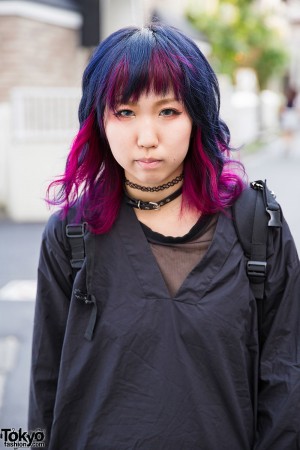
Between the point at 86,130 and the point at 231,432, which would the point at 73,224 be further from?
the point at 231,432

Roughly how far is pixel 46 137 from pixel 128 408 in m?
8.10

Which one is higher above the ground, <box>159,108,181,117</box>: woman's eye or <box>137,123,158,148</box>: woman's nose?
<box>159,108,181,117</box>: woman's eye

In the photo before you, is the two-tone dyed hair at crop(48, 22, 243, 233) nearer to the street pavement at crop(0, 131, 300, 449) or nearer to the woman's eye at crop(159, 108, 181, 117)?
the woman's eye at crop(159, 108, 181, 117)

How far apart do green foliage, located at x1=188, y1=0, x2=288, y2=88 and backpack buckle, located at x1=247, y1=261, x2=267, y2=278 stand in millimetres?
17307

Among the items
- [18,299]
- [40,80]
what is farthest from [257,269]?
[40,80]

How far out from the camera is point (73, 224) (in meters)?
1.76

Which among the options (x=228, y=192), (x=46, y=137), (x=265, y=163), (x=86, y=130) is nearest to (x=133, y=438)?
(x=228, y=192)

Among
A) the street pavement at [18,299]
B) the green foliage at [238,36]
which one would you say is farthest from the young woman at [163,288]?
the green foliage at [238,36]

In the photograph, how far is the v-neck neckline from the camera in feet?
5.37

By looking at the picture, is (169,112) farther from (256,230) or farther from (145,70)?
(256,230)

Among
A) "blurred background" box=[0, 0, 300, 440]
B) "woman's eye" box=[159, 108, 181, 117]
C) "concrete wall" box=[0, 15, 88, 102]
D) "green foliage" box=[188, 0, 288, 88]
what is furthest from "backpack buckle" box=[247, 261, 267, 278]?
"green foliage" box=[188, 0, 288, 88]

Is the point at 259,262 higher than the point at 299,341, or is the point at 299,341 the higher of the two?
the point at 259,262

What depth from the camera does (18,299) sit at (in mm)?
5988

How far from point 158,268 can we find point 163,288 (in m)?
0.05
